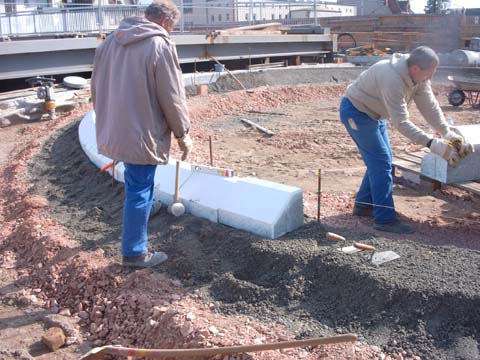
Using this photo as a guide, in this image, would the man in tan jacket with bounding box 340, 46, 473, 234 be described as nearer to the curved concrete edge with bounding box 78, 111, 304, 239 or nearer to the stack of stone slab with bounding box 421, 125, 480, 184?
the stack of stone slab with bounding box 421, 125, 480, 184

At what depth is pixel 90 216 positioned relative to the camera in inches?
231

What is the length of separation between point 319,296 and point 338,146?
19.4ft

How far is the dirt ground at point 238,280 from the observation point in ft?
11.5

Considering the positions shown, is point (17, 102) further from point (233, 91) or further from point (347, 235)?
point (347, 235)

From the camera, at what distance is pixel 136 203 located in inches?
170

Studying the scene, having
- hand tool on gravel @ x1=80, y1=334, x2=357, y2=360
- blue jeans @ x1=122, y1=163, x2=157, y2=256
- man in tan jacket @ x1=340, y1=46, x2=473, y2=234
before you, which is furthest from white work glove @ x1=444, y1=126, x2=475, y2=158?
blue jeans @ x1=122, y1=163, x2=157, y2=256

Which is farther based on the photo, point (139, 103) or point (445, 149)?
point (445, 149)

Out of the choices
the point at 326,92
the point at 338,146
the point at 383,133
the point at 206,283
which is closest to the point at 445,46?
the point at 326,92

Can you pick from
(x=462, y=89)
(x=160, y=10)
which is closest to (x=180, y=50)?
(x=462, y=89)

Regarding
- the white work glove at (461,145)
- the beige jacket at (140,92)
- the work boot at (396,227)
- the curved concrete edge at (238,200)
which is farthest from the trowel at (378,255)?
the beige jacket at (140,92)

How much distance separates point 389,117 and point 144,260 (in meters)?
2.34

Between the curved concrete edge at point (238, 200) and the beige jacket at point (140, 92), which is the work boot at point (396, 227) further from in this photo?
the beige jacket at point (140, 92)

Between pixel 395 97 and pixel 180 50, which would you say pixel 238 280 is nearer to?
pixel 395 97

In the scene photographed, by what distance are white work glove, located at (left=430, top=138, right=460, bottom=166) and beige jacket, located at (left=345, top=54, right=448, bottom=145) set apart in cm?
7
